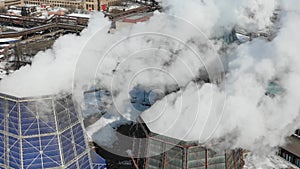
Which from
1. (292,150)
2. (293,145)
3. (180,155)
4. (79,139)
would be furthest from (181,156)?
(293,145)

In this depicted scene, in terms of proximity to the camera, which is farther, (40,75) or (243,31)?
(243,31)

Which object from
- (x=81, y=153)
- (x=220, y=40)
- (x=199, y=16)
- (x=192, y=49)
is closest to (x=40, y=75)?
(x=81, y=153)

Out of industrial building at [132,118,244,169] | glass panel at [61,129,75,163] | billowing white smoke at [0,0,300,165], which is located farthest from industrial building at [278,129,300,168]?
glass panel at [61,129,75,163]

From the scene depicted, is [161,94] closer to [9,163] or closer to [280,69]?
Answer: [280,69]

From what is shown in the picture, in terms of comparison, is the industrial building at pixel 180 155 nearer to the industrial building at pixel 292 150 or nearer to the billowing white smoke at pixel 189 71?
the billowing white smoke at pixel 189 71


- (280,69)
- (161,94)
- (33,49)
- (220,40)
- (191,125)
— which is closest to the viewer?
(191,125)

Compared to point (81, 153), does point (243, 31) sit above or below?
above
